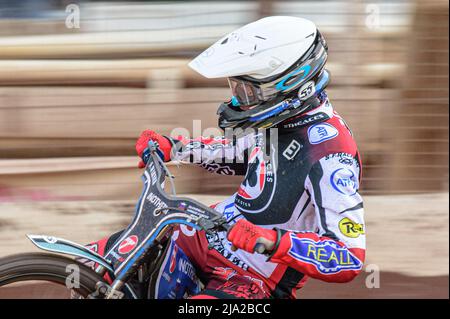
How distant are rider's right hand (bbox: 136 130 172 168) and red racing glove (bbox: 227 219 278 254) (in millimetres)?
691

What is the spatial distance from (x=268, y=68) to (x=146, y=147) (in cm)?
64

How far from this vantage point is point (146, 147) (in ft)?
10.8

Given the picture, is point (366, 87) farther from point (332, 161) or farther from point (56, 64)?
point (332, 161)

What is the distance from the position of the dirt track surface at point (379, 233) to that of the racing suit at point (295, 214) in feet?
5.98

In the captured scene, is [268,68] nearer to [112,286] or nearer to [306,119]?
[306,119]

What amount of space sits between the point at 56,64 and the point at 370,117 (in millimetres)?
2622

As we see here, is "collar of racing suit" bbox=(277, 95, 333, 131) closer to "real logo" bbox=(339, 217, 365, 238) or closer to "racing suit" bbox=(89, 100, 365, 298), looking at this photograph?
"racing suit" bbox=(89, 100, 365, 298)

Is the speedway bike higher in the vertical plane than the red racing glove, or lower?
lower

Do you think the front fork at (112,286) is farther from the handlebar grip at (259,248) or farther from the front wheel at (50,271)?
the handlebar grip at (259,248)

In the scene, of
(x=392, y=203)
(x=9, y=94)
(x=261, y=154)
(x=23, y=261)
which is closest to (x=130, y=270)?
(x=23, y=261)

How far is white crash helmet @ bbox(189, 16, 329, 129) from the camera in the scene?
2.93 m

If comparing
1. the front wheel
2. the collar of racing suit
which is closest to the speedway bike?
the front wheel

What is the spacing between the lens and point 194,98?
6.28 metres

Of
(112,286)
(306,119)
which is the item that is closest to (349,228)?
(306,119)
